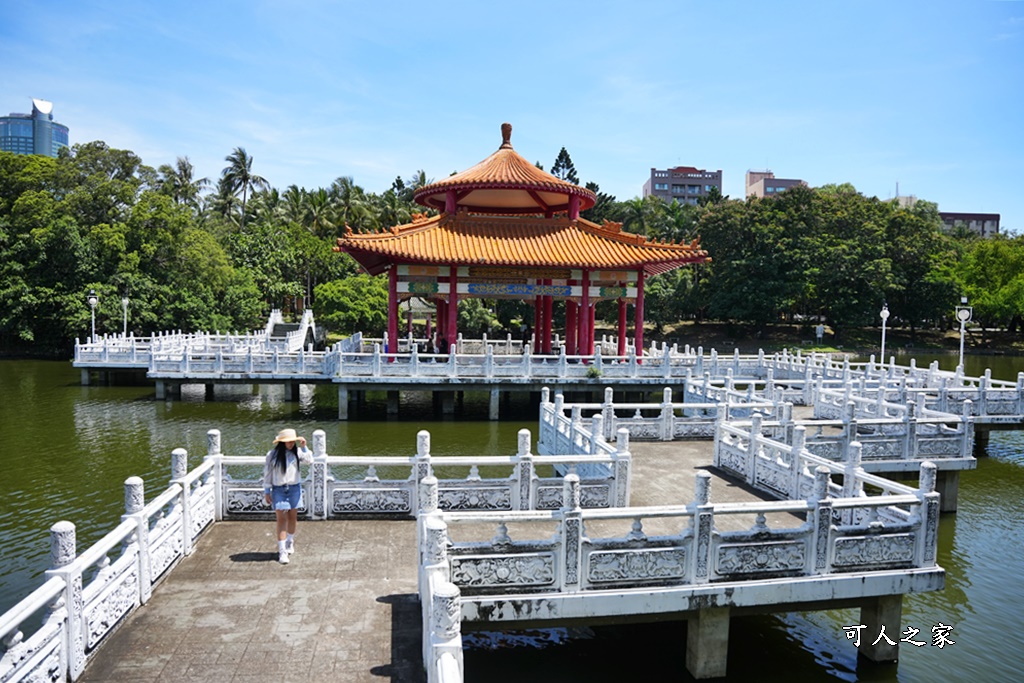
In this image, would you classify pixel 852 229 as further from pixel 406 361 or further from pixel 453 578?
pixel 453 578

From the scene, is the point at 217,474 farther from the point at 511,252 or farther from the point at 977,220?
the point at 977,220

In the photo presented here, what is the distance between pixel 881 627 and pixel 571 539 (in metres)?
4.36

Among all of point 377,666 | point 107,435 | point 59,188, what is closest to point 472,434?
point 107,435

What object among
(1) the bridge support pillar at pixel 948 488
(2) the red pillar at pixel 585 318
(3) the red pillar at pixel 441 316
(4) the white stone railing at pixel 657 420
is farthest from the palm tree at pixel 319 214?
(1) the bridge support pillar at pixel 948 488

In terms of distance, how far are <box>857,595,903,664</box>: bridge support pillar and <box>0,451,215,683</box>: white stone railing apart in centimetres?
832

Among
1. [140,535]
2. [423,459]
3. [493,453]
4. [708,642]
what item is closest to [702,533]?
[708,642]

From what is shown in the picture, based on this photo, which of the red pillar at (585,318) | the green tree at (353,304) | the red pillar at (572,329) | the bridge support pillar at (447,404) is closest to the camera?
the bridge support pillar at (447,404)

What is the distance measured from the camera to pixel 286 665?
6.60 m

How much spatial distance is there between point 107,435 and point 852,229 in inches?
2228

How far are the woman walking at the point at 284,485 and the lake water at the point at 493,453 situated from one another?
2.66 meters

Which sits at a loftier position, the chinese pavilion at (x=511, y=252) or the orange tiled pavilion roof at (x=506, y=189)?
the orange tiled pavilion roof at (x=506, y=189)

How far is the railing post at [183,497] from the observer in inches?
356

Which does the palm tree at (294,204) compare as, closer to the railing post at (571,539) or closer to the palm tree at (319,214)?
the palm tree at (319,214)

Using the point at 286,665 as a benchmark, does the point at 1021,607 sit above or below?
below
